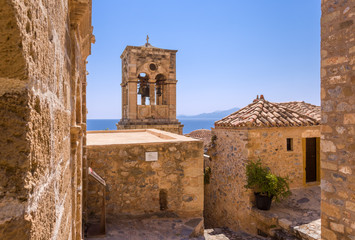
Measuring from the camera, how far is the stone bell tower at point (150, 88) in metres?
13.5

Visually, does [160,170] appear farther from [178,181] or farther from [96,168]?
[96,168]

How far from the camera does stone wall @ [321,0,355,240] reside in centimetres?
376

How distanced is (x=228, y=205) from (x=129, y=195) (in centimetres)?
561

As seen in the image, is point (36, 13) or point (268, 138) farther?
point (268, 138)

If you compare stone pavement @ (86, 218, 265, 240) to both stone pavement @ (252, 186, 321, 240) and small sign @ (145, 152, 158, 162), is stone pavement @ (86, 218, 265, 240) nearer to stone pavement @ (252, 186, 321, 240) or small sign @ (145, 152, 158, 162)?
small sign @ (145, 152, 158, 162)

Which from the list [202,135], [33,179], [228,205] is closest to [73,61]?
[33,179]

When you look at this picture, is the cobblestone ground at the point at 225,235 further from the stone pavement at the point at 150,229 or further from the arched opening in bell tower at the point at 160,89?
the arched opening in bell tower at the point at 160,89

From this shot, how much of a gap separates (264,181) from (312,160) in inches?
112

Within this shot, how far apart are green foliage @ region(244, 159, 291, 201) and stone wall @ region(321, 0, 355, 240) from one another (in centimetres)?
382

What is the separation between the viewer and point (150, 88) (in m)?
13.9

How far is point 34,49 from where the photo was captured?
0.74m

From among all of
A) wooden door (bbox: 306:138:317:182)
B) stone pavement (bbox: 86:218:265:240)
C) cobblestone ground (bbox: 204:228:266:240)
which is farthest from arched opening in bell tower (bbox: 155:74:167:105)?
stone pavement (bbox: 86:218:265:240)

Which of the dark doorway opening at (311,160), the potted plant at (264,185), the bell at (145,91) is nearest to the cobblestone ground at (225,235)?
the potted plant at (264,185)

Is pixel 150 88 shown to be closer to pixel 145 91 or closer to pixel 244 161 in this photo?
pixel 145 91
